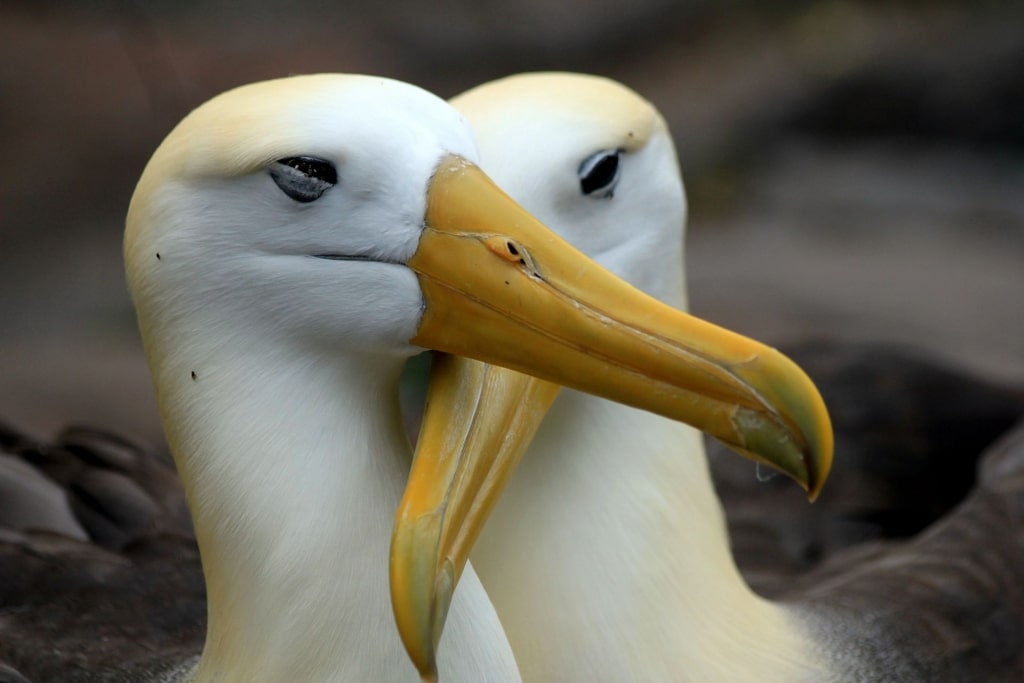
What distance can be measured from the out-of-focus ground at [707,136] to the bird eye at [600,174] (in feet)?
8.46

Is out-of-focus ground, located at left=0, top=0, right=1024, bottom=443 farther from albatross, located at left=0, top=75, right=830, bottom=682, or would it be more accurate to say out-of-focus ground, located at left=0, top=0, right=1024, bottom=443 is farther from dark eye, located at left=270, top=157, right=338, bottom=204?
dark eye, located at left=270, top=157, right=338, bottom=204

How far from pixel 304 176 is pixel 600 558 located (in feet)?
2.87

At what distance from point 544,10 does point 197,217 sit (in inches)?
158

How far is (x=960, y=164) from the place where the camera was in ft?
19.0

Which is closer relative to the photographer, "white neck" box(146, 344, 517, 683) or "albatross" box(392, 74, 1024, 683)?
"white neck" box(146, 344, 517, 683)

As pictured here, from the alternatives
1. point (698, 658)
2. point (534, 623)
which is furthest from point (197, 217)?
point (698, 658)

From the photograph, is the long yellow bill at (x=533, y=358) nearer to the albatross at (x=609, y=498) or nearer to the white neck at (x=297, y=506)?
the white neck at (x=297, y=506)

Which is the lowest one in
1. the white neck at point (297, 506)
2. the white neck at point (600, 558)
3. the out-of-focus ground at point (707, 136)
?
the out-of-focus ground at point (707, 136)

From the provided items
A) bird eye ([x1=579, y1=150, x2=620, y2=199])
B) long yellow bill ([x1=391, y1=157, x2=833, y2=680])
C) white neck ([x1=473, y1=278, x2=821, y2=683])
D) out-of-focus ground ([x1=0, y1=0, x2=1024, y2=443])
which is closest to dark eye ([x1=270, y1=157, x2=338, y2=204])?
long yellow bill ([x1=391, y1=157, x2=833, y2=680])

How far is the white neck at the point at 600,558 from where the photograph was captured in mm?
2268

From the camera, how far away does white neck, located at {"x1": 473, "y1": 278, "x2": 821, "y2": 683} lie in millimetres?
2268

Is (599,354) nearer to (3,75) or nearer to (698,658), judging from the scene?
(698,658)

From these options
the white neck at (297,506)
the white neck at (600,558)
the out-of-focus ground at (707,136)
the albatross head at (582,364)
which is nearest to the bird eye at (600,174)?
the albatross head at (582,364)

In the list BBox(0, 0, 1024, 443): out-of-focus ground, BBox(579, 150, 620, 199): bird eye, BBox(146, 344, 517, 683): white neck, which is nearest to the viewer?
BBox(146, 344, 517, 683): white neck
